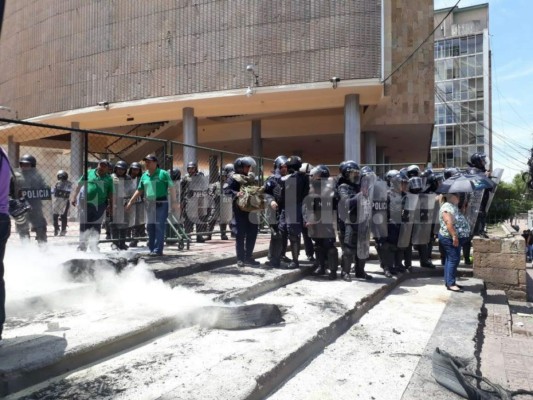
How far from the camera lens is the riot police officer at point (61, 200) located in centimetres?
967

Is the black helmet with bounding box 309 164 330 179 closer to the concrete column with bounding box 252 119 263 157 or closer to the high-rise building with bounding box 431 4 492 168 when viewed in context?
the concrete column with bounding box 252 119 263 157

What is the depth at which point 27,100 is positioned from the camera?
19.5m

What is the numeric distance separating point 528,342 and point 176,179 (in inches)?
267

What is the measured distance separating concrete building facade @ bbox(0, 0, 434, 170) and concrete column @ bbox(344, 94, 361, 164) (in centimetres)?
3

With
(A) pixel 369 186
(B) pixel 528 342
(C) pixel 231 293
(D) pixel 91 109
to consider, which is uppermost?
(D) pixel 91 109

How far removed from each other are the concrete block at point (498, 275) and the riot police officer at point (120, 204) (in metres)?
6.27

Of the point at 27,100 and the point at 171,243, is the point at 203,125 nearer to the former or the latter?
the point at 27,100

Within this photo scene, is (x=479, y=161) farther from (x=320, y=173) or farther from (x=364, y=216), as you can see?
(x=320, y=173)

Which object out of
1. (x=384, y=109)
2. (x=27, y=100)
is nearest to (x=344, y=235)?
(x=384, y=109)

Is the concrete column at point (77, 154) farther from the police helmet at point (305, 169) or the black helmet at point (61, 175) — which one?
the police helmet at point (305, 169)

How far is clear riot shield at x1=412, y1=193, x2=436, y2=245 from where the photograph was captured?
26.4 ft

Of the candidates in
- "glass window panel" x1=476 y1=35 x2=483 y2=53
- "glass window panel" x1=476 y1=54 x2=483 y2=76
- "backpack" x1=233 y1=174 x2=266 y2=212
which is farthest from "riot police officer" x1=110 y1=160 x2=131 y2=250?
"glass window panel" x1=476 y1=35 x2=483 y2=53

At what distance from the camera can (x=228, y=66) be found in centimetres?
1516

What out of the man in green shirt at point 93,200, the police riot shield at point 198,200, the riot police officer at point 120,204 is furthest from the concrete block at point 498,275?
the man in green shirt at point 93,200
